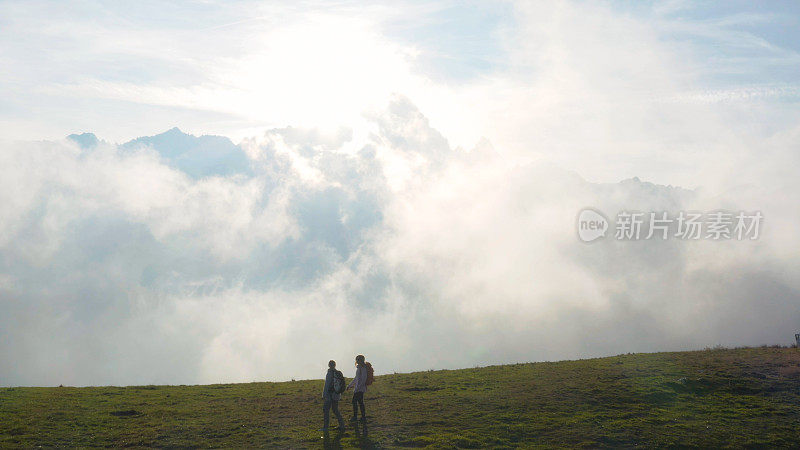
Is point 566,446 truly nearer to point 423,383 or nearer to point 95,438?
point 423,383

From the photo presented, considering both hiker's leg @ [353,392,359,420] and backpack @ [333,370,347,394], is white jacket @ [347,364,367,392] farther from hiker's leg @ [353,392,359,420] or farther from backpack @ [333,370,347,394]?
backpack @ [333,370,347,394]

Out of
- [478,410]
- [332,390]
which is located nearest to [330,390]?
[332,390]

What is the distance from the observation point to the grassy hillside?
2723 centimetres

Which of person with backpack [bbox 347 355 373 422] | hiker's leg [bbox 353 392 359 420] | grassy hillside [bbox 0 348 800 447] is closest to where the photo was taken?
grassy hillside [bbox 0 348 800 447]

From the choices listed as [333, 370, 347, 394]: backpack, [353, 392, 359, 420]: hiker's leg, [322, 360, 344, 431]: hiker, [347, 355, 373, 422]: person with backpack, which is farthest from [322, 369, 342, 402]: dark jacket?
[353, 392, 359, 420]: hiker's leg

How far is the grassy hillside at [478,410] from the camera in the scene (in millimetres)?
27234

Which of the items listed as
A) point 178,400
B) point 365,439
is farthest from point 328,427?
point 178,400

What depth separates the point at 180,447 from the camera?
26578mm

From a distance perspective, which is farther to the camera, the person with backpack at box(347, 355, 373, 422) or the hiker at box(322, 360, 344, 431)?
the person with backpack at box(347, 355, 373, 422)

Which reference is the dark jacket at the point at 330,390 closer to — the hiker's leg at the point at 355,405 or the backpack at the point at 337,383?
the backpack at the point at 337,383

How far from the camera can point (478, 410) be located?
3200cm

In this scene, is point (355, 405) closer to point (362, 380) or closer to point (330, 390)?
point (362, 380)

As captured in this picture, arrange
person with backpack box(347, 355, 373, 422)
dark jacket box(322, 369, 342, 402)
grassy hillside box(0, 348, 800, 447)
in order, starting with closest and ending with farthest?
grassy hillside box(0, 348, 800, 447) < dark jacket box(322, 369, 342, 402) < person with backpack box(347, 355, 373, 422)

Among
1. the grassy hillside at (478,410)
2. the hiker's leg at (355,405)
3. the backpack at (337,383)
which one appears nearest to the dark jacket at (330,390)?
→ the backpack at (337,383)
